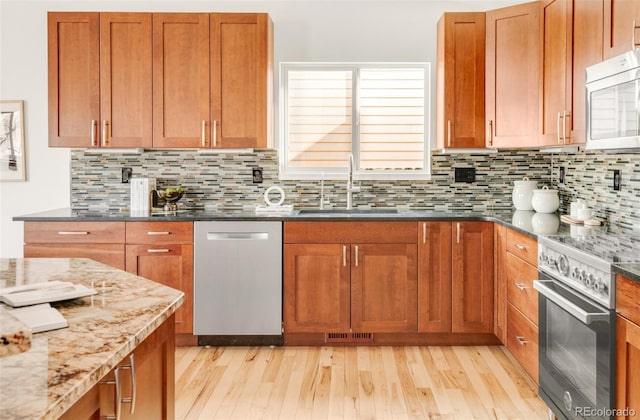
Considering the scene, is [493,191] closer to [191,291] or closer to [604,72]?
[604,72]

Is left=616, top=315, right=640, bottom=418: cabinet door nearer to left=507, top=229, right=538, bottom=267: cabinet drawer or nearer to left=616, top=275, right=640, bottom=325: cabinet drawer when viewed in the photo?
left=616, top=275, right=640, bottom=325: cabinet drawer

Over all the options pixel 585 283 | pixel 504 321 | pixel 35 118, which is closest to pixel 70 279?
pixel 585 283

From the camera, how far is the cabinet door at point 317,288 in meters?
3.76

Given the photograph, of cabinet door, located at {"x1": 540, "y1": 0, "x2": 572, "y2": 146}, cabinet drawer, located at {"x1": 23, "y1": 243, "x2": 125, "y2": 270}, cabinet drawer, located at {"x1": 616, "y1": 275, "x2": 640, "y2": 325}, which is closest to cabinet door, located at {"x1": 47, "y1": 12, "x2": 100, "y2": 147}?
cabinet drawer, located at {"x1": 23, "y1": 243, "x2": 125, "y2": 270}

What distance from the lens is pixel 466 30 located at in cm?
393

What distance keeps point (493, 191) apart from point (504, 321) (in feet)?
3.85

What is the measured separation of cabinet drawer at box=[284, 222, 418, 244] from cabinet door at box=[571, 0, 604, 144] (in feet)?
3.89

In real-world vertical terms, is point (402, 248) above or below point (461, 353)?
above

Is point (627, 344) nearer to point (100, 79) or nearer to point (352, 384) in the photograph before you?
point (352, 384)

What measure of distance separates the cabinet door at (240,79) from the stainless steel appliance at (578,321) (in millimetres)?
2109

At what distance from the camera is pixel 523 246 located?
3.07 metres

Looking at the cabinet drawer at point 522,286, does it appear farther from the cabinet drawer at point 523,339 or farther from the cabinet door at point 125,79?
the cabinet door at point 125,79

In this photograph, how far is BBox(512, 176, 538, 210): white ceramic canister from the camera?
4.00 meters

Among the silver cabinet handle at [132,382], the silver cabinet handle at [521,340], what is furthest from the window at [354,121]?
the silver cabinet handle at [132,382]
